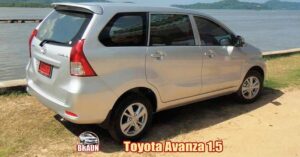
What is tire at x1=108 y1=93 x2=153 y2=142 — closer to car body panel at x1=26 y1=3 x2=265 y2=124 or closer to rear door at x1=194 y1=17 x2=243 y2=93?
car body panel at x1=26 y1=3 x2=265 y2=124

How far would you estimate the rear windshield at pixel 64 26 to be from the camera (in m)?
4.89

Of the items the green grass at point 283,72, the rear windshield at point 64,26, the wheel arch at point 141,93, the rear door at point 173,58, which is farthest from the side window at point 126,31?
the green grass at point 283,72

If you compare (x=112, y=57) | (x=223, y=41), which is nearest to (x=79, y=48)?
(x=112, y=57)

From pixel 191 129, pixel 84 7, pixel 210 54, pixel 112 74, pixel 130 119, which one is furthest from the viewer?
pixel 210 54

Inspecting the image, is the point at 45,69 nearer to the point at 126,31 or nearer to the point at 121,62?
the point at 121,62

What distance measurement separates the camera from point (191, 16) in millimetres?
6160

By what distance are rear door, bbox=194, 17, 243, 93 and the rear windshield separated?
6.60ft

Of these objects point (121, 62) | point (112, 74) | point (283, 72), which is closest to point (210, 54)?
point (121, 62)

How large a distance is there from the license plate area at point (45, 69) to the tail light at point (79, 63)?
50 centimetres

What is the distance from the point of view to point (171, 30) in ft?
19.1

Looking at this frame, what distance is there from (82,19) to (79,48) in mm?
492

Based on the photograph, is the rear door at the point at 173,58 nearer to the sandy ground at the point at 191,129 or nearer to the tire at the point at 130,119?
the tire at the point at 130,119

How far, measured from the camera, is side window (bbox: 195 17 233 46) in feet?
20.7

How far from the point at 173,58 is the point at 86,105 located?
155 centimetres
